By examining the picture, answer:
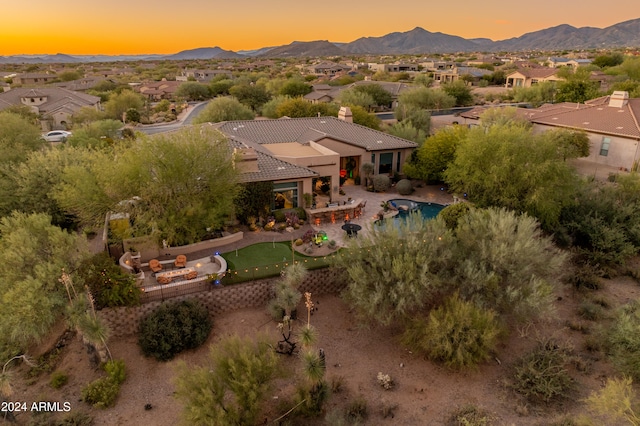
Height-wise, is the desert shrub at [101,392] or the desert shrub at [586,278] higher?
the desert shrub at [586,278]

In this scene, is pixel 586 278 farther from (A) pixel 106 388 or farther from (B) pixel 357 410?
(A) pixel 106 388

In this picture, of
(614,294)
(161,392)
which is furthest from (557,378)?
(161,392)

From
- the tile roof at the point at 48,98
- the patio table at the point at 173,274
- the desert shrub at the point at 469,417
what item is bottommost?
the desert shrub at the point at 469,417

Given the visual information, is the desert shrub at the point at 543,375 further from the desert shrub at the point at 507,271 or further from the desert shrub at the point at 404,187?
the desert shrub at the point at 404,187

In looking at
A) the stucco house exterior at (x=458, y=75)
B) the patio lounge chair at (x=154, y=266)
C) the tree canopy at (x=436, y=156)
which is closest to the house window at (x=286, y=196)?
the patio lounge chair at (x=154, y=266)

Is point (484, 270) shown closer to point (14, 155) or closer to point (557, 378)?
point (557, 378)

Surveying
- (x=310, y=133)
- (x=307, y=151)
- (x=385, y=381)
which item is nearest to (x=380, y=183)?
(x=307, y=151)
